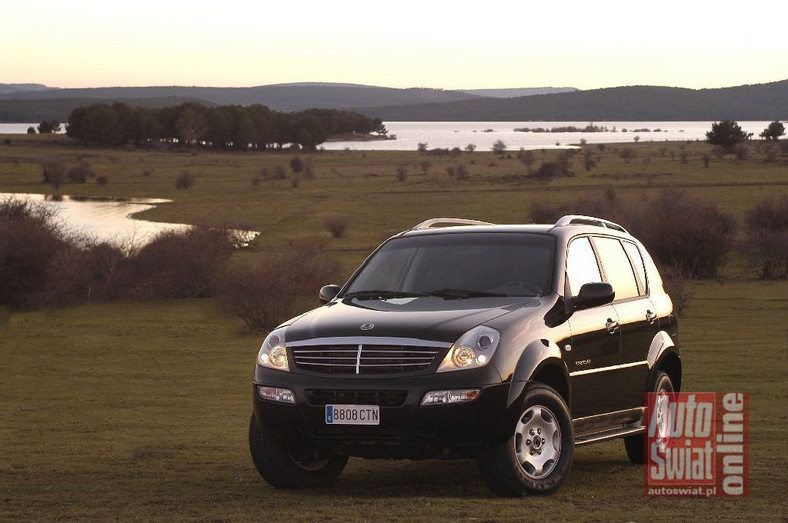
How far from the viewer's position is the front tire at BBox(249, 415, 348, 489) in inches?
353

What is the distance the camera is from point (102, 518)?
8086 mm

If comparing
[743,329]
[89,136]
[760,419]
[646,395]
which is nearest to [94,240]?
[743,329]

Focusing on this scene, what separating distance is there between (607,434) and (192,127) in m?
147

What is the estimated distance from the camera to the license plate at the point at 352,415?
26.9 feet

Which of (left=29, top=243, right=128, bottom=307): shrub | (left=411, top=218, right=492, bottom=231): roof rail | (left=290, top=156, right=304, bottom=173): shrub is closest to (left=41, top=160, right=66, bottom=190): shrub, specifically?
(left=290, top=156, right=304, bottom=173): shrub

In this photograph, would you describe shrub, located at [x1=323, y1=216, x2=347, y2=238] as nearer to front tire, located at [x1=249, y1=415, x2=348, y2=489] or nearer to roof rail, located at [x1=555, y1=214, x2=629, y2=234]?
roof rail, located at [x1=555, y1=214, x2=629, y2=234]

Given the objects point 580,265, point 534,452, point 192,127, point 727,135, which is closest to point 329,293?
point 580,265

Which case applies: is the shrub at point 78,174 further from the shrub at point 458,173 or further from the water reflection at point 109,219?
the shrub at point 458,173

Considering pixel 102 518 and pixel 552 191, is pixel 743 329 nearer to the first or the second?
pixel 102 518

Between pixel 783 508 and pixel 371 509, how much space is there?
8.29 feet

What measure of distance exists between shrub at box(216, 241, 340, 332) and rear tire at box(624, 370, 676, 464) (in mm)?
18112

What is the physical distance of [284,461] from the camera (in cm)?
901

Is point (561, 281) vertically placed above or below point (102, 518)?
above

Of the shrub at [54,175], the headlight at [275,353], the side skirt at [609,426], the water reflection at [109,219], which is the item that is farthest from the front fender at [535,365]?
the shrub at [54,175]
